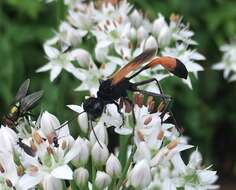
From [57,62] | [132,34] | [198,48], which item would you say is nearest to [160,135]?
[132,34]

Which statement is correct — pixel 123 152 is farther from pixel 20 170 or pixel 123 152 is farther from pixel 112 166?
pixel 20 170

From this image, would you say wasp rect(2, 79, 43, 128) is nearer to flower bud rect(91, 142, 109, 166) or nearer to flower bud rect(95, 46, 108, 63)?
flower bud rect(91, 142, 109, 166)

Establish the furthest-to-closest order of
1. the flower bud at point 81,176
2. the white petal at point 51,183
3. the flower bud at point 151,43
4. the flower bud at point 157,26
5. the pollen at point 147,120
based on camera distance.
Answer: the flower bud at point 157,26 < the flower bud at point 151,43 < the pollen at point 147,120 < the flower bud at point 81,176 < the white petal at point 51,183

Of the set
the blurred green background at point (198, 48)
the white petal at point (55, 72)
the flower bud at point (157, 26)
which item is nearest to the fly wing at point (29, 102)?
the white petal at point (55, 72)

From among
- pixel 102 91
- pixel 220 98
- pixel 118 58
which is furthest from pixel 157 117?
pixel 220 98

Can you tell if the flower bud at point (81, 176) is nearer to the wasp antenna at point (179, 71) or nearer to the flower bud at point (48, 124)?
the flower bud at point (48, 124)

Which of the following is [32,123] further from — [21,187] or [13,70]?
[13,70]
